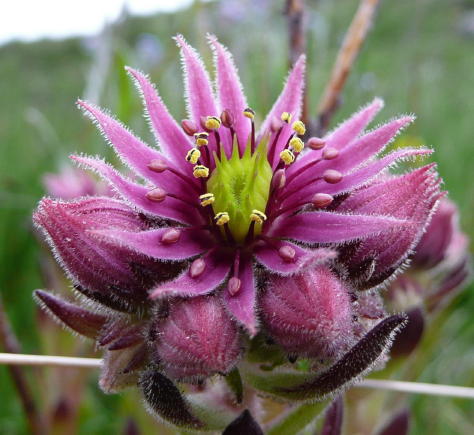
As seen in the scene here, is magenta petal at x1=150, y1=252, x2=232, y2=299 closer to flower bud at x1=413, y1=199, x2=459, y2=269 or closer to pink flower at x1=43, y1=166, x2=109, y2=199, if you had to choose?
flower bud at x1=413, y1=199, x2=459, y2=269

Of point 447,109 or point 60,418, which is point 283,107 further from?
point 447,109

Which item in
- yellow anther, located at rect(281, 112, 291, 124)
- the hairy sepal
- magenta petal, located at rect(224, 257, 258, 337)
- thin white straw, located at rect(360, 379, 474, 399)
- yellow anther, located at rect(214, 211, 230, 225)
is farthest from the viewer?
thin white straw, located at rect(360, 379, 474, 399)

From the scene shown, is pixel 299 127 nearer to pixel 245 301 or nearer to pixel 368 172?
pixel 368 172

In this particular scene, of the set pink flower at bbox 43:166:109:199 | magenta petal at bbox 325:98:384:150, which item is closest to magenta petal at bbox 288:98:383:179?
magenta petal at bbox 325:98:384:150

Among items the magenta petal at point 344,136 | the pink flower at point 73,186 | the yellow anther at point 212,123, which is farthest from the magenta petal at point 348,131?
the pink flower at point 73,186

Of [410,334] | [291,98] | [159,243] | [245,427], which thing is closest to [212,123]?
[291,98]
